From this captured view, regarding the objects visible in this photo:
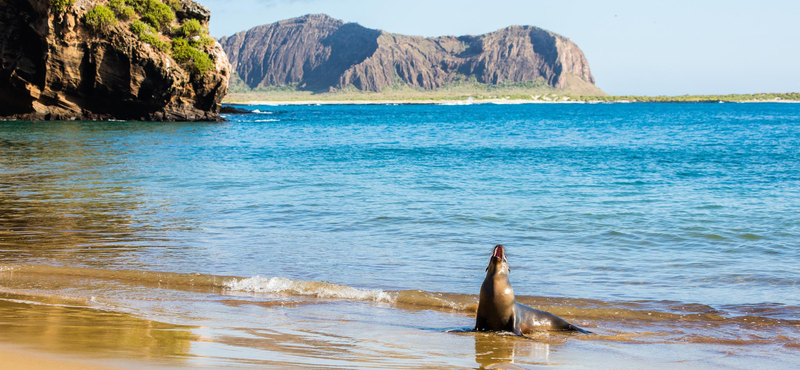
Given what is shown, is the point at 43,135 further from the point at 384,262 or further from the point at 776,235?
the point at 776,235

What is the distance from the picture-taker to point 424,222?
526 inches

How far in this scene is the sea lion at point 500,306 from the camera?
6.32 m

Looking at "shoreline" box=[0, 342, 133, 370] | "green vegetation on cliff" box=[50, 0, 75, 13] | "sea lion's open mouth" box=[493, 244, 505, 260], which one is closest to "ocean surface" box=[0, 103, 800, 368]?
"shoreline" box=[0, 342, 133, 370]

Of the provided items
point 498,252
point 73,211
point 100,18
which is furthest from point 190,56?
point 498,252

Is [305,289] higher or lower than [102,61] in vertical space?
lower

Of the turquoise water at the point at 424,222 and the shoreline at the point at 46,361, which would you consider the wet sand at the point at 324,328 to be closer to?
the shoreline at the point at 46,361

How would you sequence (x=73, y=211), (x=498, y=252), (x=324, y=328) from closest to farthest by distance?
(x=498, y=252), (x=324, y=328), (x=73, y=211)

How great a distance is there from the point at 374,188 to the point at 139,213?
705 centimetres

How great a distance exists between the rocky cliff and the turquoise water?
29.8 m

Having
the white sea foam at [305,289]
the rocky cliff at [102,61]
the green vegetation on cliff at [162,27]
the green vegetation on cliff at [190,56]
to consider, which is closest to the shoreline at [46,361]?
the white sea foam at [305,289]

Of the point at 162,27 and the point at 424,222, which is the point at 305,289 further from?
the point at 162,27

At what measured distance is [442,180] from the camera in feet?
70.5

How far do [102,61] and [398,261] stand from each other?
172 ft

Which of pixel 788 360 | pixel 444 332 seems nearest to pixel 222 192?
pixel 444 332
